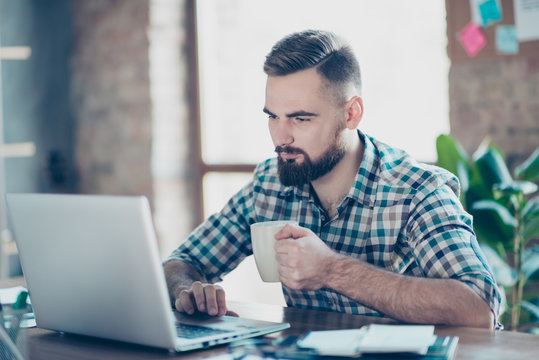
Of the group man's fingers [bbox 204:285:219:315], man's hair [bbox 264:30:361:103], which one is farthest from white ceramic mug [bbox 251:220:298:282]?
man's hair [bbox 264:30:361:103]

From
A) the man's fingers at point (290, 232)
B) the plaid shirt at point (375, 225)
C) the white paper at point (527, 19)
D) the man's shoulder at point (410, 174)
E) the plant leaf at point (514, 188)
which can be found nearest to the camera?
the man's fingers at point (290, 232)

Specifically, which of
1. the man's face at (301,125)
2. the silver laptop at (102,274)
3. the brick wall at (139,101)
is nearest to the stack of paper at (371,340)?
the silver laptop at (102,274)

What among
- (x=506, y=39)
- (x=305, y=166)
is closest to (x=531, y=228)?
(x=506, y=39)

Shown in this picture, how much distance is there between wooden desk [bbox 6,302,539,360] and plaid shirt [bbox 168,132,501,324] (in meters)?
0.15

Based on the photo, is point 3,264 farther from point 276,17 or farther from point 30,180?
point 276,17

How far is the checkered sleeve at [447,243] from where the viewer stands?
137 cm

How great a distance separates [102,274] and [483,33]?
191 centimetres

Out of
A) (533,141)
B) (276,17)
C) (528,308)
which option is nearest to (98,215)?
(528,308)

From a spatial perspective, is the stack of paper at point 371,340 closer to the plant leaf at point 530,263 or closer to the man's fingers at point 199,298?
the man's fingers at point 199,298

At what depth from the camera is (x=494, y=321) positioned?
138cm

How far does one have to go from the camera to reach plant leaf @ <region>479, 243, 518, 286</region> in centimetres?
216

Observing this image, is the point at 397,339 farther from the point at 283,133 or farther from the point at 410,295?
the point at 283,133

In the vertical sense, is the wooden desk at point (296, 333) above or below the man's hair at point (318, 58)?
below

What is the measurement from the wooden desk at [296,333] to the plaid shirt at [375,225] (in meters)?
0.15
